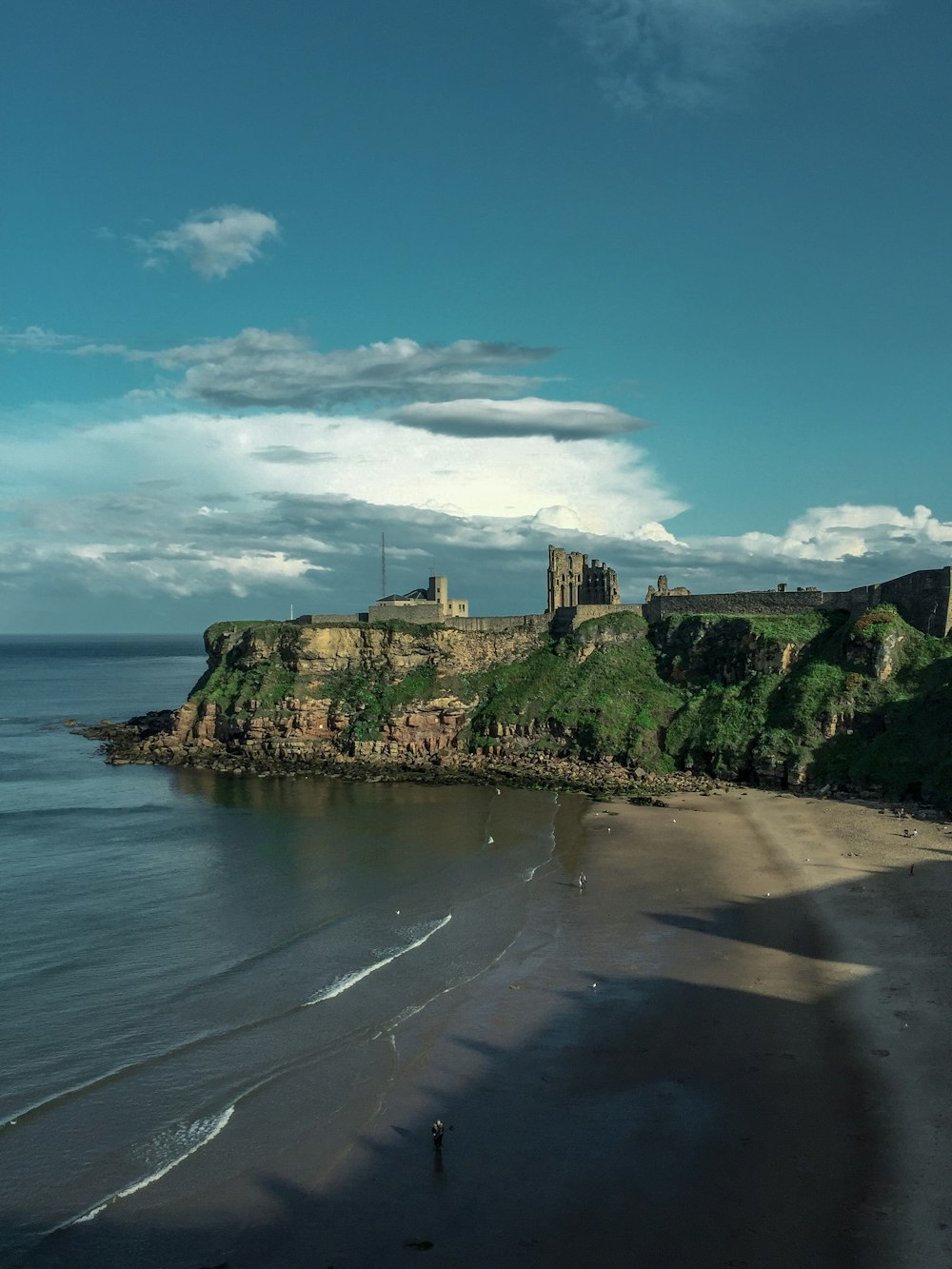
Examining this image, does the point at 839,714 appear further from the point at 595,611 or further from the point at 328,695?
the point at 328,695

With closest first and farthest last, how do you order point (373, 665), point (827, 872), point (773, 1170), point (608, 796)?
point (773, 1170) < point (827, 872) < point (608, 796) < point (373, 665)

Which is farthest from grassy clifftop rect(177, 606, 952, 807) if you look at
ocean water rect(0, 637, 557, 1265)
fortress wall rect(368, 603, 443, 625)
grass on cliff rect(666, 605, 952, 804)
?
ocean water rect(0, 637, 557, 1265)

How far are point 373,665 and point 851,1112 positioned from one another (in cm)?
5001

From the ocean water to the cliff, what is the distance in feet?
23.7

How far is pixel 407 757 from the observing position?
60906 mm

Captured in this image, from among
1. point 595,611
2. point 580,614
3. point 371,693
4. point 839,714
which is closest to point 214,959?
point 839,714

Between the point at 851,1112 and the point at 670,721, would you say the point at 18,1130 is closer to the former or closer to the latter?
the point at 851,1112

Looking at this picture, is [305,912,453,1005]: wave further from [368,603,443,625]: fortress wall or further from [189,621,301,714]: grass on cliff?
[368,603,443,625]: fortress wall

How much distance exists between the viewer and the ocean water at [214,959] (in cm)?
1883

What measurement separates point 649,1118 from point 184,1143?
9445 millimetres

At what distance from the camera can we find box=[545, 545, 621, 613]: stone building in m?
74.3

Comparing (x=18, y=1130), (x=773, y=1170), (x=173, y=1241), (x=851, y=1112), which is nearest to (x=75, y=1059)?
(x=18, y=1130)

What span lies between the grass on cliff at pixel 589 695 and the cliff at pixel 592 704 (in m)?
0.13

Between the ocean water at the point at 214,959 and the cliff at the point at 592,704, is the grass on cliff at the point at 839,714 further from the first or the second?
the ocean water at the point at 214,959
